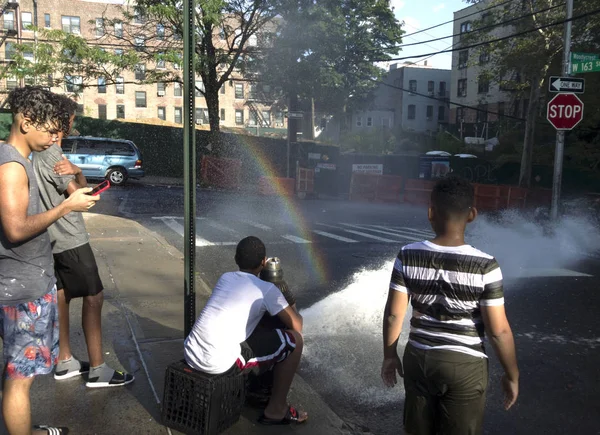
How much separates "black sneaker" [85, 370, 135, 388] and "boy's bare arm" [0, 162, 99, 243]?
148cm

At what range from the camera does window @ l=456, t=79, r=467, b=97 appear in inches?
1967

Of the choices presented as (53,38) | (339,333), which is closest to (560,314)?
(339,333)

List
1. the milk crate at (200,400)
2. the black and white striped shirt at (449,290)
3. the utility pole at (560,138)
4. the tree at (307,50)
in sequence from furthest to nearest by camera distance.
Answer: the tree at (307,50) → the utility pole at (560,138) → the milk crate at (200,400) → the black and white striped shirt at (449,290)

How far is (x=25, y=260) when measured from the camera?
257 centimetres

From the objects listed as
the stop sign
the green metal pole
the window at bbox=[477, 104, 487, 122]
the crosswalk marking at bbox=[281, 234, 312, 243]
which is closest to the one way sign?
the stop sign

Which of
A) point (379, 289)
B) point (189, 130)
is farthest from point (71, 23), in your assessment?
point (189, 130)

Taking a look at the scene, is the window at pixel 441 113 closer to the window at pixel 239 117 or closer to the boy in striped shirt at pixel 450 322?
the window at pixel 239 117

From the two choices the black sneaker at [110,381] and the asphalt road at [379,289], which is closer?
the black sneaker at [110,381]

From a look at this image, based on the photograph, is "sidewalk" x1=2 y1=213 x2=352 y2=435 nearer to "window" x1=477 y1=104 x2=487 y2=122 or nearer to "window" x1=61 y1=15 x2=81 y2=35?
"window" x1=477 y1=104 x2=487 y2=122

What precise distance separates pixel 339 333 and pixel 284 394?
2.12 m

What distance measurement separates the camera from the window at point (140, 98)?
5398cm

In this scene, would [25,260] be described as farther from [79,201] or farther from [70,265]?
[70,265]

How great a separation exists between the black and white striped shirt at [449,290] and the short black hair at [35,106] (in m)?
1.76

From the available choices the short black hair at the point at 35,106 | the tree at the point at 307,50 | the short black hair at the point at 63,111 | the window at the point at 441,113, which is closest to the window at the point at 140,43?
the tree at the point at 307,50
